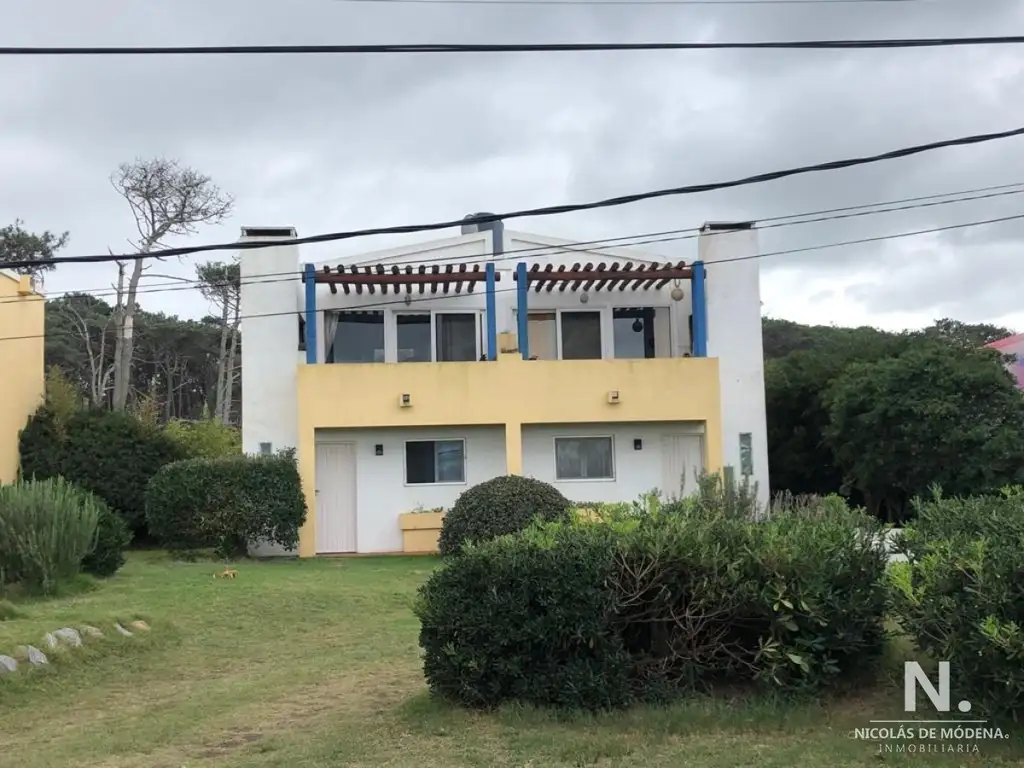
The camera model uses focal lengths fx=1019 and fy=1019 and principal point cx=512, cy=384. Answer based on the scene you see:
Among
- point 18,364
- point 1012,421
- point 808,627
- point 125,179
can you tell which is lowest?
point 808,627

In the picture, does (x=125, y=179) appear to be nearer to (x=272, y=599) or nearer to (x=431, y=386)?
(x=431, y=386)

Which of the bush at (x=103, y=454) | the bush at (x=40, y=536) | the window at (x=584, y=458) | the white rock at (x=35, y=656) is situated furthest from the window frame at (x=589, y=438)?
the white rock at (x=35, y=656)

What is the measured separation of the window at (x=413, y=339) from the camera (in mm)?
21078

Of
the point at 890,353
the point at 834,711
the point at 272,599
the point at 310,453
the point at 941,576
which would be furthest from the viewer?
the point at 890,353

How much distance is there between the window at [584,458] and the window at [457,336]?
278 cm

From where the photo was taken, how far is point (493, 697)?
6.62 metres

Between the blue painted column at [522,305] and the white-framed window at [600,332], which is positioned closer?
the blue painted column at [522,305]

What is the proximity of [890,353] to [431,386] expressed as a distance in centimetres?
1127

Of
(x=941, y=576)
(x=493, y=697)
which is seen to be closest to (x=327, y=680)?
(x=493, y=697)

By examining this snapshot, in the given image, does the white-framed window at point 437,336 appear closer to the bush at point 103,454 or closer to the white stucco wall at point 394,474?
the white stucco wall at point 394,474

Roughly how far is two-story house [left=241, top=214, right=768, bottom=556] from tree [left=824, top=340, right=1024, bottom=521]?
2459mm

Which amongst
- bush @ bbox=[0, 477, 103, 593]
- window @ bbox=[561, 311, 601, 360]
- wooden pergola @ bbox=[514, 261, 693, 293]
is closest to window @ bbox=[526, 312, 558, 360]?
window @ bbox=[561, 311, 601, 360]

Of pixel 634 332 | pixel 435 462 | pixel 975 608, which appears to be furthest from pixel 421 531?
pixel 975 608

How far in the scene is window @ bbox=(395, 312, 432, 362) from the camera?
21.1m
